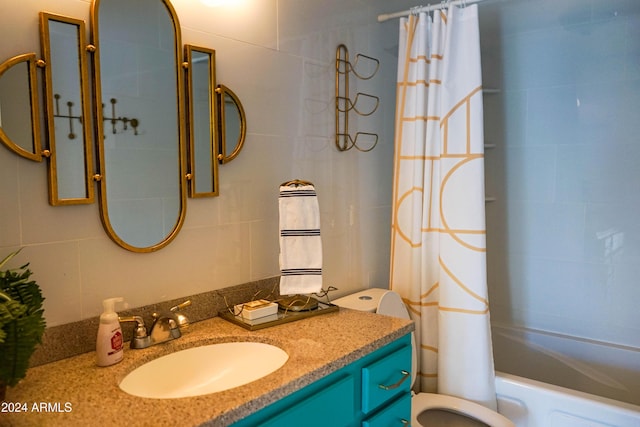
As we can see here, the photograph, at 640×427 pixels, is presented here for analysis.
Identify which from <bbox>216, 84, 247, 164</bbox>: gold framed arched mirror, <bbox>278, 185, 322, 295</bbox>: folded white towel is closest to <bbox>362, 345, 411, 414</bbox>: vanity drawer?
<bbox>278, 185, 322, 295</bbox>: folded white towel

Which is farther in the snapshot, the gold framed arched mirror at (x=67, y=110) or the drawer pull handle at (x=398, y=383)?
the drawer pull handle at (x=398, y=383)

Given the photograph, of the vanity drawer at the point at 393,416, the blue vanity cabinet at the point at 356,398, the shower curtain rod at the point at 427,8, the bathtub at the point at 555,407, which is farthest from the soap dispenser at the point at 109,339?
the shower curtain rod at the point at 427,8

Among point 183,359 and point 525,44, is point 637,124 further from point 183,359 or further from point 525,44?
point 183,359

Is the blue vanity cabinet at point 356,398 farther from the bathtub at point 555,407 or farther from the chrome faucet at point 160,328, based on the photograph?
the bathtub at point 555,407

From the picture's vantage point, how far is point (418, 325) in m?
2.29

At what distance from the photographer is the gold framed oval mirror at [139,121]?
1.37 metres

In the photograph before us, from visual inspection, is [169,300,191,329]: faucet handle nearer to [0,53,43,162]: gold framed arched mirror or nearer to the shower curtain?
[0,53,43,162]: gold framed arched mirror

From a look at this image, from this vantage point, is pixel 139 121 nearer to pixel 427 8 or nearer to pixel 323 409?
pixel 323 409

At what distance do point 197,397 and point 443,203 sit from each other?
1.36 metres

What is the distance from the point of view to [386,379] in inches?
59.1

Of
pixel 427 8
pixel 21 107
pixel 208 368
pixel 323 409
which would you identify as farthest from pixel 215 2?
pixel 323 409

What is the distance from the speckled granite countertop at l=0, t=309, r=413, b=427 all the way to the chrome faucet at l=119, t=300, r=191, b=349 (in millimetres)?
23

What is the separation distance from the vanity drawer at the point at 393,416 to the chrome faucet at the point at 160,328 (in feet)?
1.96

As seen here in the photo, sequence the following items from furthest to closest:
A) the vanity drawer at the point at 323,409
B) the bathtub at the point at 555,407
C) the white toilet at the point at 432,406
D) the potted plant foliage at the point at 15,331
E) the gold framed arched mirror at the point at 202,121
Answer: the white toilet at the point at 432,406
the bathtub at the point at 555,407
the gold framed arched mirror at the point at 202,121
the vanity drawer at the point at 323,409
the potted plant foliage at the point at 15,331
